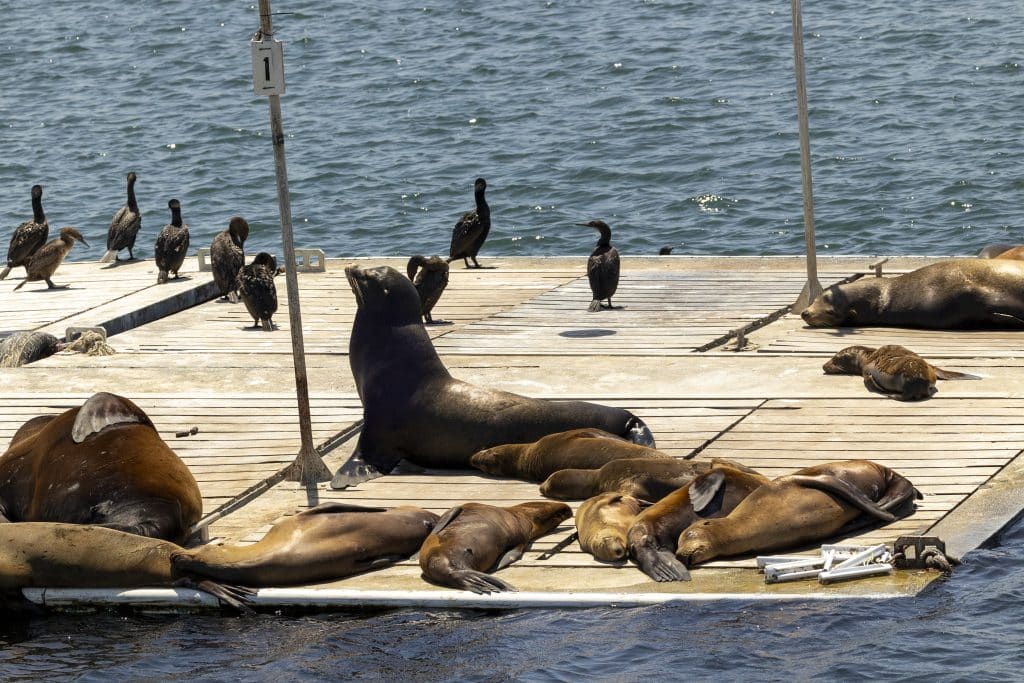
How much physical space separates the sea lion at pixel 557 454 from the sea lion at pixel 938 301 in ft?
12.8

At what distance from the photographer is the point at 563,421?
30.6 feet

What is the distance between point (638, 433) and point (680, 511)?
1.54m

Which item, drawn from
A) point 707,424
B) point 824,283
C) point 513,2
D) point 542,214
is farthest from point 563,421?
point 513,2

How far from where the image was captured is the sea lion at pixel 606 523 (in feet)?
25.4

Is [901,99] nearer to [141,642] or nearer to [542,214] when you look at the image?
[542,214]

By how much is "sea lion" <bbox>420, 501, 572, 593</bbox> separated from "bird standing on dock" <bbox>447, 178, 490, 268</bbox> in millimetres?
7497

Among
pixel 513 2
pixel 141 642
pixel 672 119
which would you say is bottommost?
pixel 141 642

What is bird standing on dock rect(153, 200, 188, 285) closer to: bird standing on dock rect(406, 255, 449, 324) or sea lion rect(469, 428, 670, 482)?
bird standing on dock rect(406, 255, 449, 324)

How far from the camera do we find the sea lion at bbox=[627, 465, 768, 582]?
7.65 metres

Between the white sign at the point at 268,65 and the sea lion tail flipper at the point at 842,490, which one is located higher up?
the white sign at the point at 268,65

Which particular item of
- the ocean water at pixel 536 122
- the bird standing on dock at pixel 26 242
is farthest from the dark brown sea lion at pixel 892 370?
the ocean water at pixel 536 122

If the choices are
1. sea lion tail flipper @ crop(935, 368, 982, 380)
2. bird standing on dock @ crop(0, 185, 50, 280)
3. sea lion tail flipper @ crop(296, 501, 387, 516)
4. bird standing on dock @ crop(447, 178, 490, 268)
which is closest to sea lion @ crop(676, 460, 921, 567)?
sea lion tail flipper @ crop(296, 501, 387, 516)

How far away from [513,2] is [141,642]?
1225 inches

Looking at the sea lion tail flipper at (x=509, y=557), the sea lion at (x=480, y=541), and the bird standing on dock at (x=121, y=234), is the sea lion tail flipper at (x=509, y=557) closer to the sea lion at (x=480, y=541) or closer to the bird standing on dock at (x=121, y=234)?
the sea lion at (x=480, y=541)
